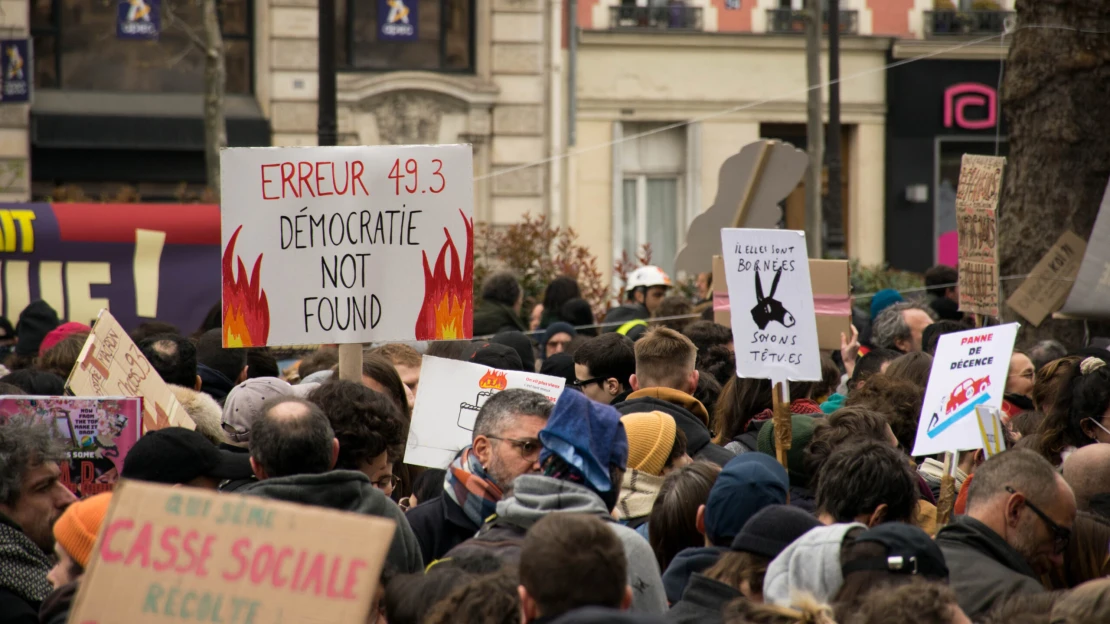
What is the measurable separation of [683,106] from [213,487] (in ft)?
64.5

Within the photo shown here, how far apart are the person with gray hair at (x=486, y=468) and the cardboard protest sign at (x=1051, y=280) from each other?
220 inches

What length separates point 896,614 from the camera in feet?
10.1

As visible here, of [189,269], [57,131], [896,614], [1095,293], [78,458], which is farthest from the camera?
[57,131]

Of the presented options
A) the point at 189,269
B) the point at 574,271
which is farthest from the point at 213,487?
the point at 574,271

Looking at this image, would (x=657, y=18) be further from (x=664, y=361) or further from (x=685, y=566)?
(x=685, y=566)

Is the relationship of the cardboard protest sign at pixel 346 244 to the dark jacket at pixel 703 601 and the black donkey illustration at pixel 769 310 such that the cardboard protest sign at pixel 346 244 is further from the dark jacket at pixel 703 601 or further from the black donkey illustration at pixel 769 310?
the dark jacket at pixel 703 601

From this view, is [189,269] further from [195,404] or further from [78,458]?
[78,458]

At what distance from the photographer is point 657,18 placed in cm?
2342

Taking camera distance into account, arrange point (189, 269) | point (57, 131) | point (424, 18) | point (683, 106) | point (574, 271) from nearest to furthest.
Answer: point (189, 269) → point (574, 271) → point (57, 131) → point (424, 18) → point (683, 106)

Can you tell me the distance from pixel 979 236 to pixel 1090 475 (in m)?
3.61

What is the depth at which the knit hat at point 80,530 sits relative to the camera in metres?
3.54

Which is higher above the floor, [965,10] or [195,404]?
[965,10]

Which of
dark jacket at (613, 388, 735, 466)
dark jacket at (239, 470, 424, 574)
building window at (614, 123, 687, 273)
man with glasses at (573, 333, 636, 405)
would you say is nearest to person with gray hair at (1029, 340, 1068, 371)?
man with glasses at (573, 333, 636, 405)

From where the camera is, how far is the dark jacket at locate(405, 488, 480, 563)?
4516 mm
